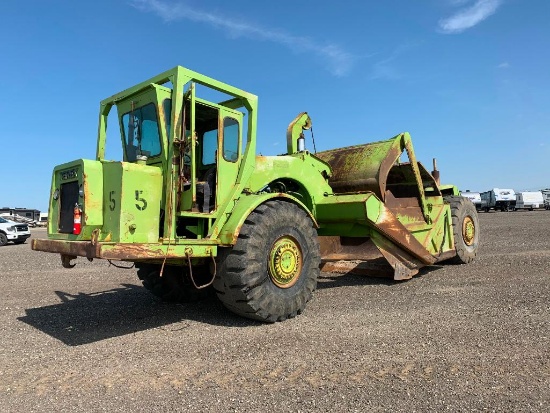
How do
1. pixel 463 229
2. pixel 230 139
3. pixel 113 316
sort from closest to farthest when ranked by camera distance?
1. pixel 230 139
2. pixel 113 316
3. pixel 463 229

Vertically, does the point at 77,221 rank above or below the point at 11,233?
above

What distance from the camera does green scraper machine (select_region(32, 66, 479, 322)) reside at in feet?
15.4


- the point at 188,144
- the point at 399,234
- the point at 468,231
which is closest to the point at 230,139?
the point at 188,144

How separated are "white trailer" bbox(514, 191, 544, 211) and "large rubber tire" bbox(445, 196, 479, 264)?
37.1 m

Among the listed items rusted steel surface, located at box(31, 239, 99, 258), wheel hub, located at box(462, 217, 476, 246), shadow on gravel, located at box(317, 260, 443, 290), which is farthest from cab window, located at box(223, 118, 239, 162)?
wheel hub, located at box(462, 217, 476, 246)

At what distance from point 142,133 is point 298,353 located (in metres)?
3.20

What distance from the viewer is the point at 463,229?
9.81 metres

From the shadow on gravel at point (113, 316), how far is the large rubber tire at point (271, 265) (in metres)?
0.38

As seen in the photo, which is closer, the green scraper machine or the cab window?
the green scraper machine

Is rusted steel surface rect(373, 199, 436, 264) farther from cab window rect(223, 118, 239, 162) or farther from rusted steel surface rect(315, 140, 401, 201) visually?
cab window rect(223, 118, 239, 162)

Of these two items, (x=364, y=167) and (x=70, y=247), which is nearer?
(x=70, y=247)

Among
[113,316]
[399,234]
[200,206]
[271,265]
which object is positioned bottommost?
[113,316]

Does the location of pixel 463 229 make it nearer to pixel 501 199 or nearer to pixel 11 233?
pixel 11 233

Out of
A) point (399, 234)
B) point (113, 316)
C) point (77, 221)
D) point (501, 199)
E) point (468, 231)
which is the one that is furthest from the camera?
point (501, 199)
